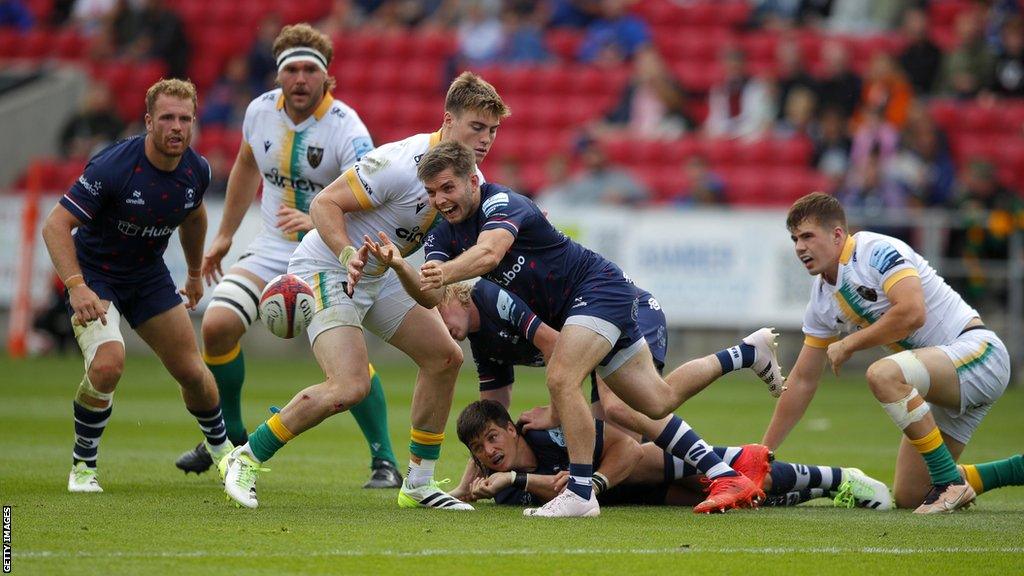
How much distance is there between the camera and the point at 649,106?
20.9 metres

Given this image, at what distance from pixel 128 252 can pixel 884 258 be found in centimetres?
443

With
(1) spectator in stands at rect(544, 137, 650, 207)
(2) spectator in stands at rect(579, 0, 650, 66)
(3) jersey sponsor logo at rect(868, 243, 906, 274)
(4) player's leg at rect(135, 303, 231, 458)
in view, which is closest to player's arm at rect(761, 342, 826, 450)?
(3) jersey sponsor logo at rect(868, 243, 906, 274)

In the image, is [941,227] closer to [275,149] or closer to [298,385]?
[298,385]

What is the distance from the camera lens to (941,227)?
58.3 feet

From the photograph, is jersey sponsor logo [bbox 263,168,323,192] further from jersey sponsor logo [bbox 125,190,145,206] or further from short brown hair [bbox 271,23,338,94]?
jersey sponsor logo [bbox 125,190,145,206]

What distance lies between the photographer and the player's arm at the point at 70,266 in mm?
8031

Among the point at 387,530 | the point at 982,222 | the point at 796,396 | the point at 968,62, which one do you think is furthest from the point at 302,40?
the point at 968,62

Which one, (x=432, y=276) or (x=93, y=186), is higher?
(x=93, y=186)

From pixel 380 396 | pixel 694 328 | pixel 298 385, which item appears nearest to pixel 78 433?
pixel 380 396

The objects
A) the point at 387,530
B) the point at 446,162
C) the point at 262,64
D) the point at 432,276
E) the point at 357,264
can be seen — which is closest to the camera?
the point at 387,530

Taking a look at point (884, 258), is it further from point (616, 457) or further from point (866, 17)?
point (866, 17)

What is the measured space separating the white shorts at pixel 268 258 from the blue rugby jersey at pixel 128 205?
2.44ft

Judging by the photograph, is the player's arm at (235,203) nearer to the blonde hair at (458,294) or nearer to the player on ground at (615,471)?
the blonde hair at (458,294)

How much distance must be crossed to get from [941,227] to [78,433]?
12.4m
